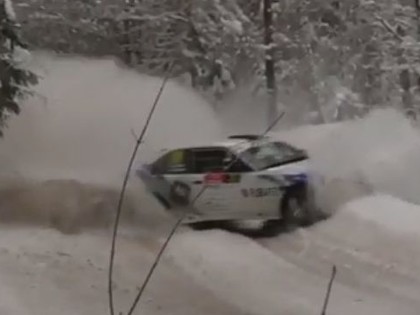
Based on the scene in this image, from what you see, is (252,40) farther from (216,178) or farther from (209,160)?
(216,178)

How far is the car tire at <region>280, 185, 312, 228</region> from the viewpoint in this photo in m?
17.6

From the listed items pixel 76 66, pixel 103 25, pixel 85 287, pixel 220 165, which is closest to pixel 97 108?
pixel 76 66

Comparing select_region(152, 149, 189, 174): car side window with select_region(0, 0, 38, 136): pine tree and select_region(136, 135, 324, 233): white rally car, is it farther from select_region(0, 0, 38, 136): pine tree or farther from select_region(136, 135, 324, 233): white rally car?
select_region(0, 0, 38, 136): pine tree

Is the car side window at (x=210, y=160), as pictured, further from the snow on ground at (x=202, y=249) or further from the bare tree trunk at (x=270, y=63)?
the bare tree trunk at (x=270, y=63)

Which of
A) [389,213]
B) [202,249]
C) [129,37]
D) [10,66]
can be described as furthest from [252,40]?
[202,249]

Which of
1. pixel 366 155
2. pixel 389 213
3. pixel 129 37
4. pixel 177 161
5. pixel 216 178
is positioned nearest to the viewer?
pixel 216 178

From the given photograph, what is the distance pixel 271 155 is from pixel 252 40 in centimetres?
1922

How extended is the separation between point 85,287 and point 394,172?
14.1 metres

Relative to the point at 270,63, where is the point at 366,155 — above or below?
below

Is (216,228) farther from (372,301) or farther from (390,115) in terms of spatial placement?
(390,115)

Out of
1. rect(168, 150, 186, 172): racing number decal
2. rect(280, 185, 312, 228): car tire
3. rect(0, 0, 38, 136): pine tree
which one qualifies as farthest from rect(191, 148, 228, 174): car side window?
rect(0, 0, 38, 136): pine tree

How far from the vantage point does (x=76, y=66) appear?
36000 mm

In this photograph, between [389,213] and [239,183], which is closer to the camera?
[239,183]

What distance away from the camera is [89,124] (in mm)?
31562
